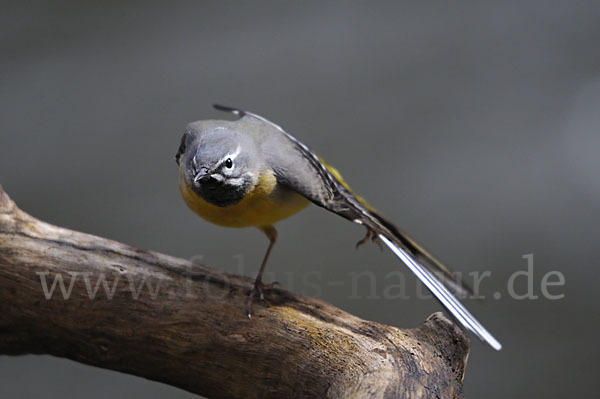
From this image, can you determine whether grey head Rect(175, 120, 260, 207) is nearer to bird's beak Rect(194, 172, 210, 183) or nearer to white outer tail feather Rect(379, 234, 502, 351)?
bird's beak Rect(194, 172, 210, 183)

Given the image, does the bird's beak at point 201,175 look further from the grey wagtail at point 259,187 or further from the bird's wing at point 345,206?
the bird's wing at point 345,206

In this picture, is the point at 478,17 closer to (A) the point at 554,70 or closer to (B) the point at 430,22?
(B) the point at 430,22

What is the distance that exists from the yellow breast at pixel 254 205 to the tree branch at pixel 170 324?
0.23 metres

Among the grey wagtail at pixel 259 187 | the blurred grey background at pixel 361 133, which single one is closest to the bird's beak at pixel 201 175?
the grey wagtail at pixel 259 187

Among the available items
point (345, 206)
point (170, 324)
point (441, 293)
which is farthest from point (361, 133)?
point (170, 324)

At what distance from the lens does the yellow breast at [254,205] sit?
1.63m

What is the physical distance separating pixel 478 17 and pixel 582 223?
44.7 inches

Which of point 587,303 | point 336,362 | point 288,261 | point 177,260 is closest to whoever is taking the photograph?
point 336,362

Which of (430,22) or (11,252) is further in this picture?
(430,22)

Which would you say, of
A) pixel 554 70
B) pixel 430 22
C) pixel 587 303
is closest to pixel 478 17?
pixel 430 22

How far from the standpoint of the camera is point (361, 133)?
294 centimetres

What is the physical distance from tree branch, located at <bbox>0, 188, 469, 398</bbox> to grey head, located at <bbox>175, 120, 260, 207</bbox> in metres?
0.32

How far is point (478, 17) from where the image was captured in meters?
2.86

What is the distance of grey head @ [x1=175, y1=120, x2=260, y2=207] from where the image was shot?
1.54m
